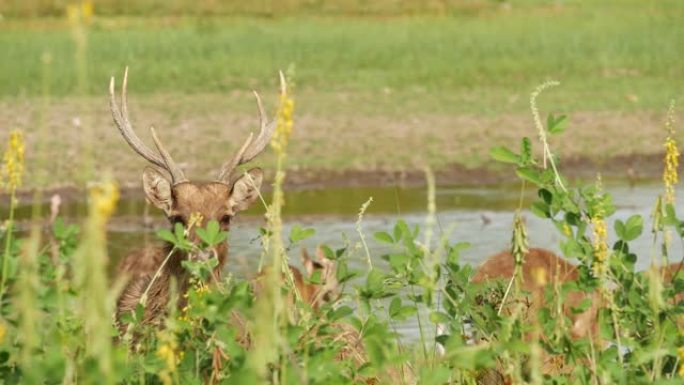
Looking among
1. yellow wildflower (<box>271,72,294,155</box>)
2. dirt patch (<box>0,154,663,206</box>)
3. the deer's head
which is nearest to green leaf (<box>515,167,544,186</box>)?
yellow wildflower (<box>271,72,294,155</box>)

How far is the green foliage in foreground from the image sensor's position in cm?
337

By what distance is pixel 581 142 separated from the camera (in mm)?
16453

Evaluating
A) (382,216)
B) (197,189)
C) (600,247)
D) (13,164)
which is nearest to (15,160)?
(13,164)

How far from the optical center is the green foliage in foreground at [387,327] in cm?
337

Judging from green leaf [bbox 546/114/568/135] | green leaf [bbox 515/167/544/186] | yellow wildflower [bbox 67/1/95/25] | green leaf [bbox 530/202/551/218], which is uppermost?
yellow wildflower [bbox 67/1/95/25]

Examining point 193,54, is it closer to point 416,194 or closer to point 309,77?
point 309,77

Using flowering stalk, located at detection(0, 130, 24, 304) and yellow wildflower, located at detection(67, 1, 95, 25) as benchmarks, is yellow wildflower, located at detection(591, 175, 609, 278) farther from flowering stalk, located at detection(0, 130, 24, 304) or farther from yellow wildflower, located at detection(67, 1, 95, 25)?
yellow wildflower, located at detection(67, 1, 95, 25)

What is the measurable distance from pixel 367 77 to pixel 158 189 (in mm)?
13667

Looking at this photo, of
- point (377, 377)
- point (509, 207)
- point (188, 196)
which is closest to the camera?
point (377, 377)

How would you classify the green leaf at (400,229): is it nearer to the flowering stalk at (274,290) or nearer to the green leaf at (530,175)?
the green leaf at (530,175)

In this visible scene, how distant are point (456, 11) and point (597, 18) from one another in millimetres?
2502

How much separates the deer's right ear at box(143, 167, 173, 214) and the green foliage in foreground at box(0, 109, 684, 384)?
2.55 m

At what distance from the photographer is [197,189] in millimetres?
6805

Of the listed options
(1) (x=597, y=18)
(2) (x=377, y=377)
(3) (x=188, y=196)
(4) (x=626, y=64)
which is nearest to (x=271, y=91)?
(4) (x=626, y=64)
